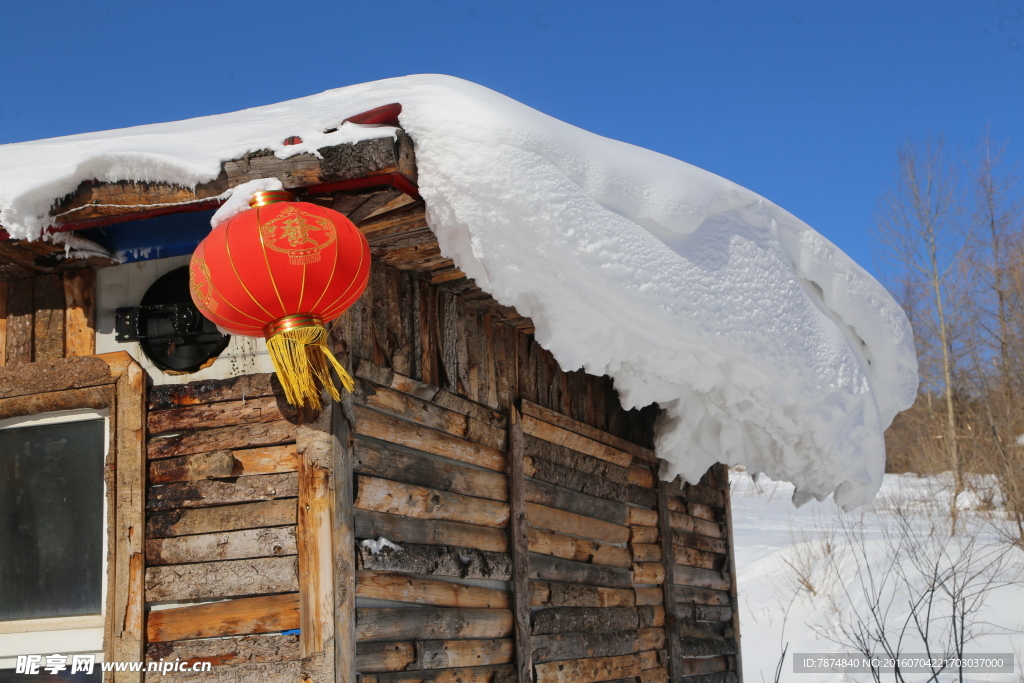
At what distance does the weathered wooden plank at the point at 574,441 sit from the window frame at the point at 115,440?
2088 mm

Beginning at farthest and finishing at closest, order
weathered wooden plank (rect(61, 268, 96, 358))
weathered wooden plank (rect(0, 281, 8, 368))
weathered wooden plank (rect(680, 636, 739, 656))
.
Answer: weathered wooden plank (rect(680, 636, 739, 656)) → weathered wooden plank (rect(0, 281, 8, 368)) → weathered wooden plank (rect(61, 268, 96, 358))

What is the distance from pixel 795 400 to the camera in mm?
4055

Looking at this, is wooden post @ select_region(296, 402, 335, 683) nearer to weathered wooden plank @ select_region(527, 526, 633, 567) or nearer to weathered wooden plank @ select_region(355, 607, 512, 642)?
weathered wooden plank @ select_region(355, 607, 512, 642)

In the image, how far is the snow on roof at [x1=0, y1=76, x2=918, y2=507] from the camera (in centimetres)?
319

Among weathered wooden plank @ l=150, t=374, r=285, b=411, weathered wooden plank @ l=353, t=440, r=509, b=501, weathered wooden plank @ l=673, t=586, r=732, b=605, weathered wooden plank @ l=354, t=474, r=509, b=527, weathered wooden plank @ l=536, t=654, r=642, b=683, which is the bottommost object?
weathered wooden plank @ l=536, t=654, r=642, b=683

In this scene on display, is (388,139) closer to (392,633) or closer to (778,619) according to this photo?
(392,633)

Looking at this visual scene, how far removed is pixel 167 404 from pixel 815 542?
13.1 meters

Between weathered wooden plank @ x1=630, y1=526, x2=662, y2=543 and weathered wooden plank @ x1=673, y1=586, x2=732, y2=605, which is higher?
weathered wooden plank @ x1=630, y1=526, x2=662, y2=543

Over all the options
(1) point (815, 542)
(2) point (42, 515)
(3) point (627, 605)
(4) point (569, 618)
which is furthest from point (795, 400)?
(1) point (815, 542)

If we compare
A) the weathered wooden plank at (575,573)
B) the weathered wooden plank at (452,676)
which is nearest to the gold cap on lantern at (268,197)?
the weathered wooden plank at (452,676)

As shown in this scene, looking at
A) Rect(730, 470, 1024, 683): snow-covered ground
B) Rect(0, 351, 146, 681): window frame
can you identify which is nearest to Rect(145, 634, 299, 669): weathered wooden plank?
Rect(0, 351, 146, 681): window frame

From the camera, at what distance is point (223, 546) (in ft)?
11.7

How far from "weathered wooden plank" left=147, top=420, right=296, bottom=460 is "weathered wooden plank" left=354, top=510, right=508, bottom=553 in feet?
1.46

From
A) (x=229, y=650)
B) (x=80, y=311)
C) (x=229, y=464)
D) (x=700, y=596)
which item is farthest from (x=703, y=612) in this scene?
(x=80, y=311)
